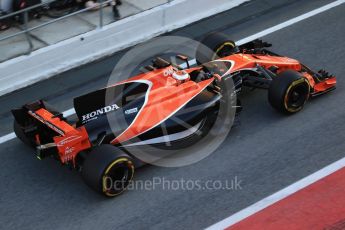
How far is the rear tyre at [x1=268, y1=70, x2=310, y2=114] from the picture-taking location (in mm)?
9312

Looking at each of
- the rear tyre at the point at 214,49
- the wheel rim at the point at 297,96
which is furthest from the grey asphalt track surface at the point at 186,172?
the rear tyre at the point at 214,49

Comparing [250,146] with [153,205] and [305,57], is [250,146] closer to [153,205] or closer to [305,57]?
[153,205]

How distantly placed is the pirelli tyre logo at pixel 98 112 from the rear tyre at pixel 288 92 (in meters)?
2.36

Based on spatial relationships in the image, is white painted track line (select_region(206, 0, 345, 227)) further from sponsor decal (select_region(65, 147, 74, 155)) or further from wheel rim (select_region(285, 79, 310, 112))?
sponsor decal (select_region(65, 147, 74, 155))

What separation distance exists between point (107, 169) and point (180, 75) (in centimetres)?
187

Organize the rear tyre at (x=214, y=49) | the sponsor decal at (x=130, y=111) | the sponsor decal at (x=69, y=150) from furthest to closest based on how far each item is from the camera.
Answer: the rear tyre at (x=214, y=49)
the sponsor decal at (x=130, y=111)
the sponsor decal at (x=69, y=150)

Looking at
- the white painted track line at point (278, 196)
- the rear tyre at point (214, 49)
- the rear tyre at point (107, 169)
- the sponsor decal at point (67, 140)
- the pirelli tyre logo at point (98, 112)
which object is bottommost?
the white painted track line at point (278, 196)

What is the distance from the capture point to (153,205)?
8352 millimetres

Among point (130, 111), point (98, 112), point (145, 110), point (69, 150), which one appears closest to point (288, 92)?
point (145, 110)

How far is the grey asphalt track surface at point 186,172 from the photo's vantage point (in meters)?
8.19

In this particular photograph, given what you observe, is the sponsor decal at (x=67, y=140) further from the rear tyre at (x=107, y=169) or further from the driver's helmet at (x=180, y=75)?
the driver's helmet at (x=180, y=75)

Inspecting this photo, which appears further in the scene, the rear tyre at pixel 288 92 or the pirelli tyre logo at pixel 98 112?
the rear tyre at pixel 288 92

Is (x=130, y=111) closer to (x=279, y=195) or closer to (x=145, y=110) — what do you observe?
(x=145, y=110)

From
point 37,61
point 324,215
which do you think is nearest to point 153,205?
point 324,215
